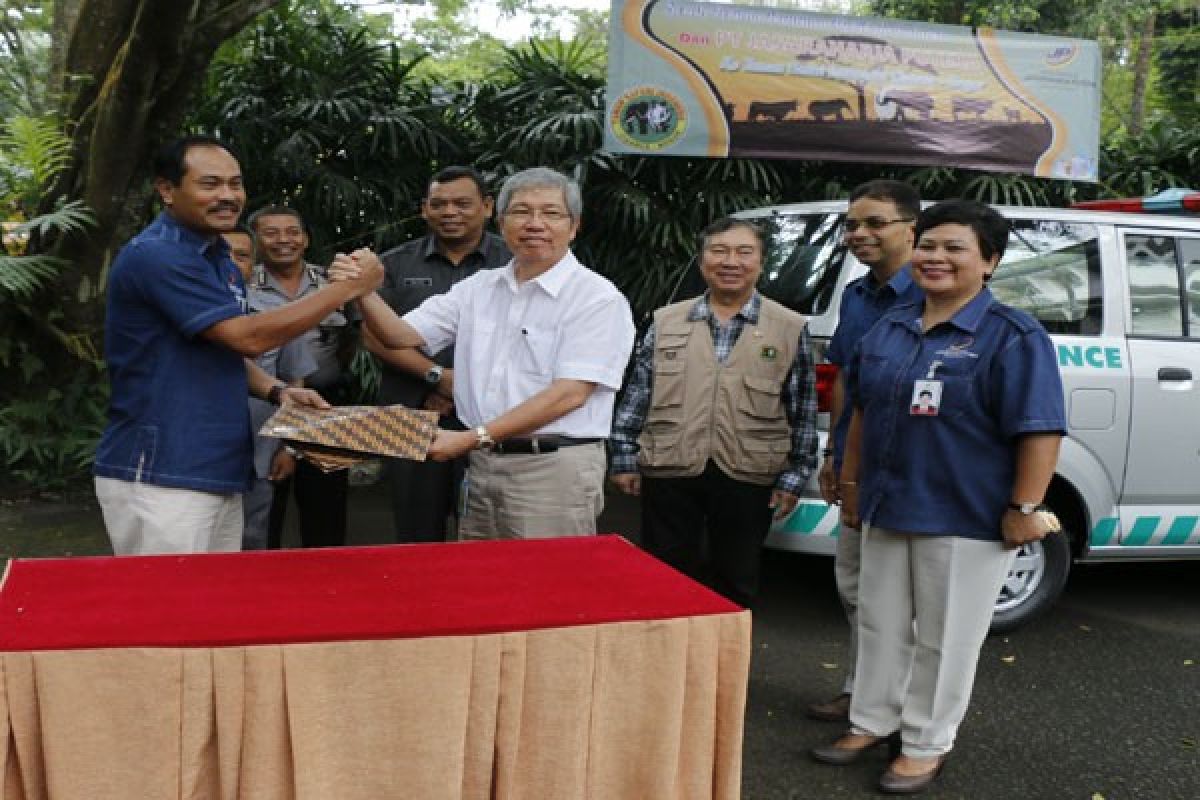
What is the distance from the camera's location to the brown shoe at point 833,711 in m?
3.54

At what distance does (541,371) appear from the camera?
2904 mm

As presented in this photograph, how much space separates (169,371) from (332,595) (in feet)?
3.11

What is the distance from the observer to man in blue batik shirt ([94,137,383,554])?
2.64 meters

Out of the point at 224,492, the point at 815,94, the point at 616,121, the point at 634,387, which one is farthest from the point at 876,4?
the point at 224,492

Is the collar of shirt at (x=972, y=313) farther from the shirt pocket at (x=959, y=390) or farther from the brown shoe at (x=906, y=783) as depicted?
the brown shoe at (x=906, y=783)

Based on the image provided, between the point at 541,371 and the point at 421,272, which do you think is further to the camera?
the point at 421,272

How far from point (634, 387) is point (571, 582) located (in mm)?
1583

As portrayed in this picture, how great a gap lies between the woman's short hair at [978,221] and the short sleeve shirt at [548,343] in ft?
2.95

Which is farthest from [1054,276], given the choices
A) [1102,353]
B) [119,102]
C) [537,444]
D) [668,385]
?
[119,102]

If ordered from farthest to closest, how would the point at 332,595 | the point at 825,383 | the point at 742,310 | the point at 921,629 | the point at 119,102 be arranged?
the point at 119,102, the point at 825,383, the point at 742,310, the point at 921,629, the point at 332,595

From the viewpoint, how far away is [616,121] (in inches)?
254

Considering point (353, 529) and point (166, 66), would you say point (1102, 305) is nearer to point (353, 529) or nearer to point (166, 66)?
point (353, 529)

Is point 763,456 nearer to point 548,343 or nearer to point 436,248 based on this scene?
point 548,343

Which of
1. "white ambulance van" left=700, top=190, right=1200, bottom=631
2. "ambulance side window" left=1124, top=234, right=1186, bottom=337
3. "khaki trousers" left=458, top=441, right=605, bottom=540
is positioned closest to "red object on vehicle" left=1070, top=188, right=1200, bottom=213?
"white ambulance van" left=700, top=190, right=1200, bottom=631
